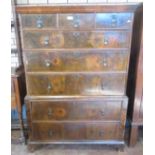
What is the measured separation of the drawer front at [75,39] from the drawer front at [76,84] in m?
0.27

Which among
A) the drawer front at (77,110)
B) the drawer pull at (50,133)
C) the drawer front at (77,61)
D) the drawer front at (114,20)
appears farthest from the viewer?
the drawer pull at (50,133)

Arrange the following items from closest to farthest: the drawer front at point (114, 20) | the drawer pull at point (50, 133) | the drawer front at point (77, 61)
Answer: the drawer front at point (114, 20)
the drawer front at point (77, 61)
the drawer pull at point (50, 133)

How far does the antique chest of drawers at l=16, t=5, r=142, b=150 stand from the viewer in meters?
1.57

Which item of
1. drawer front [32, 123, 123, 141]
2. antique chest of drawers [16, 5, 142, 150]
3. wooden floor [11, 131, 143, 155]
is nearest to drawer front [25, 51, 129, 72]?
antique chest of drawers [16, 5, 142, 150]

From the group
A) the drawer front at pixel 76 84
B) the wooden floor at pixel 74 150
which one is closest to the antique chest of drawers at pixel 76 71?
the drawer front at pixel 76 84

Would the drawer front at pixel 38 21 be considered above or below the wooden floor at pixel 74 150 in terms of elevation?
above

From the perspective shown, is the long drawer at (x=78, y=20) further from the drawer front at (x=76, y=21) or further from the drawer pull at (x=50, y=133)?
the drawer pull at (x=50, y=133)

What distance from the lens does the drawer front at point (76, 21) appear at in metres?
1.56

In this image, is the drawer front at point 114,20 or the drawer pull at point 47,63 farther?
the drawer pull at point 47,63

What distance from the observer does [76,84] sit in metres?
1.76

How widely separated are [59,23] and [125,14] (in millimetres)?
546

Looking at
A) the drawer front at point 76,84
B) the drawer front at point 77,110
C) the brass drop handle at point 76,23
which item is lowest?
the drawer front at point 77,110

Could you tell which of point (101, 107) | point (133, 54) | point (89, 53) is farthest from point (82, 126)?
point (133, 54)

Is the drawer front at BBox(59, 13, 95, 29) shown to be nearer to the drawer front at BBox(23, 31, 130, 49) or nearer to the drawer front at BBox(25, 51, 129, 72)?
the drawer front at BBox(23, 31, 130, 49)
